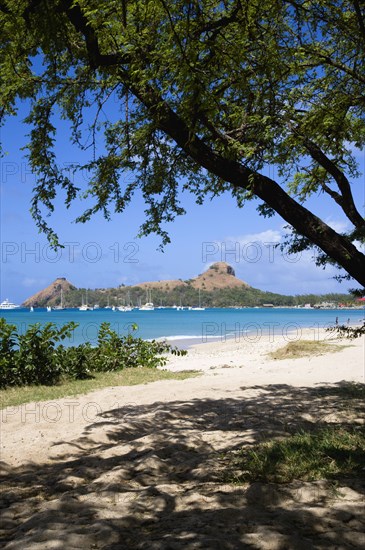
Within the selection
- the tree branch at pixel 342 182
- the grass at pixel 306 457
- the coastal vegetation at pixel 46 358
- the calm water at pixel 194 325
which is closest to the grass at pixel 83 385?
the coastal vegetation at pixel 46 358

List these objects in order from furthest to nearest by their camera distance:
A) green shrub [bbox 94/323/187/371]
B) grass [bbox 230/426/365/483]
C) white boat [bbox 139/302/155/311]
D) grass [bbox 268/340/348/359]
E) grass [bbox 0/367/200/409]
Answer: white boat [bbox 139/302/155/311]
grass [bbox 268/340/348/359]
green shrub [bbox 94/323/187/371]
grass [bbox 0/367/200/409]
grass [bbox 230/426/365/483]

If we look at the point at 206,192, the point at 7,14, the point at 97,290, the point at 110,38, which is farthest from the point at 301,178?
the point at 97,290

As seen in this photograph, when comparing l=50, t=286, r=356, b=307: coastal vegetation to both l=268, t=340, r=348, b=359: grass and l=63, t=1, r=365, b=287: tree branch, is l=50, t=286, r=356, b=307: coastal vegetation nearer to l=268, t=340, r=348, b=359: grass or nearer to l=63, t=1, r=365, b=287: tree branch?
l=268, t=340, r=348, b=359: grass

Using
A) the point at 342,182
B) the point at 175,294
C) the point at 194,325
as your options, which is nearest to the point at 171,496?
the point at 342,182

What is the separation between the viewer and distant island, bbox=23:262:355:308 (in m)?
128

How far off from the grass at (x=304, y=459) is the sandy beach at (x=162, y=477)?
0.27 m

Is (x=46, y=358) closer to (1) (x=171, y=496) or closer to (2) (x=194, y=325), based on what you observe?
(1) (x=171, y=496)

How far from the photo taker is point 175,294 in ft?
449

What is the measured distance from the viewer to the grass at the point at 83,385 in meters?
9.84

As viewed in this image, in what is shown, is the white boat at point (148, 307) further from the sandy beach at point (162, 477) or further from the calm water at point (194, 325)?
the sandy beach at point (162, 477)

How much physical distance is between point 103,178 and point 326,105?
3723mm

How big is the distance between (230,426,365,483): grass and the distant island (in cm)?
11608

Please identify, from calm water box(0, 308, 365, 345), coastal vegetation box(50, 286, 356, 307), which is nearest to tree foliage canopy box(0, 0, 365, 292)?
calm water box(0, 308, 365, 345)

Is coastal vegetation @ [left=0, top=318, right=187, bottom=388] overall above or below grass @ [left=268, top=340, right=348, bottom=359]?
above
